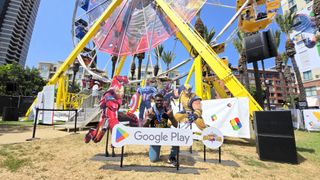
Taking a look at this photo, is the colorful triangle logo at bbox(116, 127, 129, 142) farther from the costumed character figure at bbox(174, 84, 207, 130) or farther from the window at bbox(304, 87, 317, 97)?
the window at bbox(304, 87, 317, 97)

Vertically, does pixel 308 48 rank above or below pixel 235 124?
above

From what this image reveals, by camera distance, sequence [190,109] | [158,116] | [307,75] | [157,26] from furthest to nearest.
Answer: [307,75] → [157,26] → [190,109] → [158,116]

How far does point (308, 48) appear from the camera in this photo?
43125mm

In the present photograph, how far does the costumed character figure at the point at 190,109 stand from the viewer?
23.6 feet

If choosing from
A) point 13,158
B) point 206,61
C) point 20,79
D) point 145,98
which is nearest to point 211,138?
point 145,98

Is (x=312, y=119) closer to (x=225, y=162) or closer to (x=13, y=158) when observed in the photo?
(x=225, y=162)

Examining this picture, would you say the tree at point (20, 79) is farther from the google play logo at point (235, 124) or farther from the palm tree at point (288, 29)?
the palm tree at point (288, 29)

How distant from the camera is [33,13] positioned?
12812cm

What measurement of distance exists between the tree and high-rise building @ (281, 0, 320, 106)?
227 ft

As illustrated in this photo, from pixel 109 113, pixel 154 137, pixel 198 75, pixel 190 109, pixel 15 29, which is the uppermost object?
pixel 15 29

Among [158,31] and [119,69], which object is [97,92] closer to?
[119,69]

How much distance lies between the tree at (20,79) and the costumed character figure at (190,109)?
5029 cm

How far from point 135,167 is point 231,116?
603cm

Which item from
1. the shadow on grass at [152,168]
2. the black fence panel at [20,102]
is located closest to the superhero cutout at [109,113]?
the shadow on grass at [152,168]
